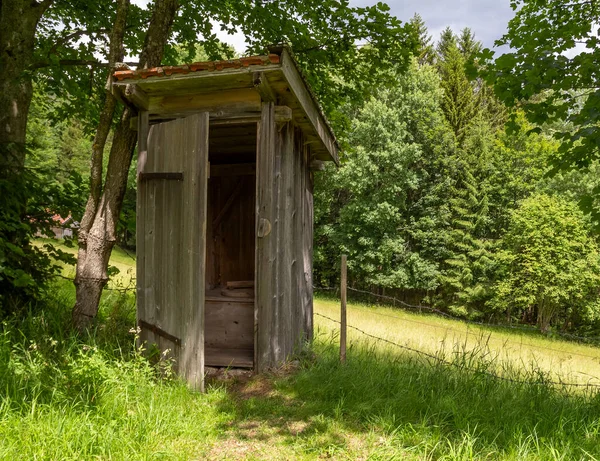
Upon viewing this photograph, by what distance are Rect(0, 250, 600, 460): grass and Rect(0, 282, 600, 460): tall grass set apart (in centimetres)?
1

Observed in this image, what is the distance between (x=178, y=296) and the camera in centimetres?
483

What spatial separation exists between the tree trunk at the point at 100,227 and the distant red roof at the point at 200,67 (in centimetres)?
66

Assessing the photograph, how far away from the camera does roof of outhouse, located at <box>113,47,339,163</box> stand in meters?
4.43

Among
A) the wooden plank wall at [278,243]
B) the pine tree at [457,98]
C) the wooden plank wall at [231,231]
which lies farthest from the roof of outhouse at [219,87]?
the pine tree at [457,98]

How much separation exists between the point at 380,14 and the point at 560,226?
17.3 metres

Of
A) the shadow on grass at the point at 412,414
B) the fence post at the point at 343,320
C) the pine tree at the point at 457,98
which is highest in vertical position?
the pine tree at the point at 457,98

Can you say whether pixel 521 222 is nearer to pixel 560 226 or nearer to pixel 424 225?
pixel 560 226

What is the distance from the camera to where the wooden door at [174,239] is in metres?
4.70

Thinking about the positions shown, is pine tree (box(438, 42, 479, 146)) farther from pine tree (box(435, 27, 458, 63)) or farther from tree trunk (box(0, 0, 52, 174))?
tree trunk (box(0, 0, 52, 174))

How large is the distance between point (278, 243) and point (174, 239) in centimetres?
120

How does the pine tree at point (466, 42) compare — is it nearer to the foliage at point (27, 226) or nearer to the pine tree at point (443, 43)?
the pine tree at point (443, 43)

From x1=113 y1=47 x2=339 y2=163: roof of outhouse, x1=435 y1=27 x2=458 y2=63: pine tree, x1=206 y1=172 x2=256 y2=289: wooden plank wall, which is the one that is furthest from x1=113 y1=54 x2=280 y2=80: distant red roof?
x1=435 y1=27 x2=458 y2=63: pine tree

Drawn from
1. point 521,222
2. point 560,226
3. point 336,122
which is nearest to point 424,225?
point 521,222

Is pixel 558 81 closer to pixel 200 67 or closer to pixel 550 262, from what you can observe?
pixel 200 67
